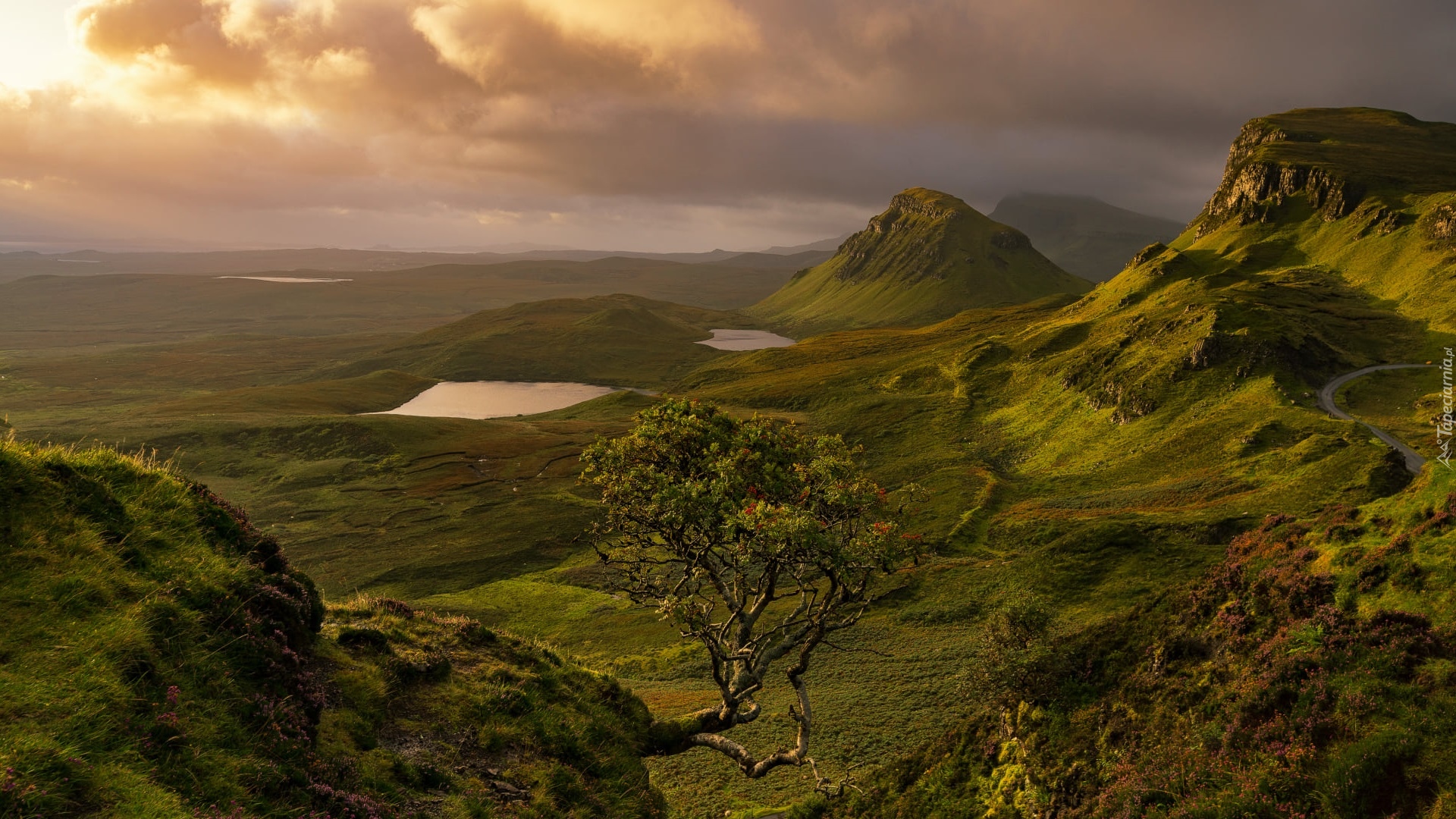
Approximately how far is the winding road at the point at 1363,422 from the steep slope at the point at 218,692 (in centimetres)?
8997

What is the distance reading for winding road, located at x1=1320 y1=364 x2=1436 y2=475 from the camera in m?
78.3

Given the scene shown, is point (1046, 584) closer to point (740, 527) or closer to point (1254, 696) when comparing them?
point (1254, 696)

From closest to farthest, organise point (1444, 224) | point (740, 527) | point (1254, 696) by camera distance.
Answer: point (1254, 696) < point (740, 527) < point (1444, 224)

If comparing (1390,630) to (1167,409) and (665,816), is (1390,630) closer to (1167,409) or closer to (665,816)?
(665,816)

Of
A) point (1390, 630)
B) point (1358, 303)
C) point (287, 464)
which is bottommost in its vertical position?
point (287, 464)

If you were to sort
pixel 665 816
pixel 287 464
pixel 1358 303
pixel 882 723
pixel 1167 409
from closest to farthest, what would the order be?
pixel 665 816
pixel 882 723
pixel 1167 409
pixel 1358 303
pixel 287 464

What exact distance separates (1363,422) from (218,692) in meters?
133

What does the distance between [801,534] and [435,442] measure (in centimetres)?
19664

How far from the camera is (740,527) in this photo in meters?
26.3

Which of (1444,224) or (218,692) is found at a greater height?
(1444,224)

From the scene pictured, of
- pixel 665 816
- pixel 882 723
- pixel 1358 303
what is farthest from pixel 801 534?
pixel 1358 303

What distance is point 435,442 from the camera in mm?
197750

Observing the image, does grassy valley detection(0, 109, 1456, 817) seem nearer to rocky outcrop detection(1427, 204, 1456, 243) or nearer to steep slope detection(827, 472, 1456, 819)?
steep slope detection(827, 472, 1456, 819)

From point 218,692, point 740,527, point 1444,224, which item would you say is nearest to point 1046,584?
point 740,527
